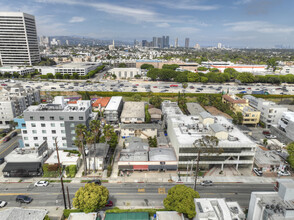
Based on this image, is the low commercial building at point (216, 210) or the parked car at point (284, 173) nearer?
the low commercial building at point (216, 210)

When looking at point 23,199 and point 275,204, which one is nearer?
point 275,204

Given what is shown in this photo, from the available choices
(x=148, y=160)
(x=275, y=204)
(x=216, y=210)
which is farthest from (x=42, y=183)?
(x=275, y=204)

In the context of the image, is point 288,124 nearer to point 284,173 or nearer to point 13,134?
point 284,173

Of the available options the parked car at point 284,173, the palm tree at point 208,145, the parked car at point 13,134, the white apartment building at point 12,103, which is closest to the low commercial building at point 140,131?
the palm tree at point 208,145

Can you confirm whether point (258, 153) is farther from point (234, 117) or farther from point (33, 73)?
point (33, 73)

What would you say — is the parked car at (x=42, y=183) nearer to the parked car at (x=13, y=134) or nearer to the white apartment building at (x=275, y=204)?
the parked car at (x=13, y=134)
